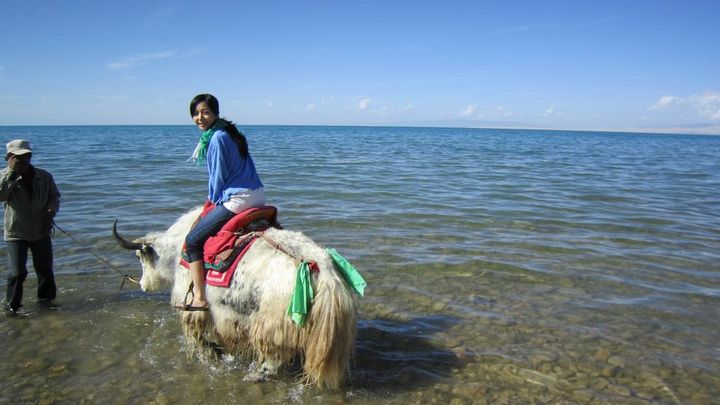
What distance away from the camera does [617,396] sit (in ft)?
12.0

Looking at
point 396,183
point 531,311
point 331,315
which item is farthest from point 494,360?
point 396,183

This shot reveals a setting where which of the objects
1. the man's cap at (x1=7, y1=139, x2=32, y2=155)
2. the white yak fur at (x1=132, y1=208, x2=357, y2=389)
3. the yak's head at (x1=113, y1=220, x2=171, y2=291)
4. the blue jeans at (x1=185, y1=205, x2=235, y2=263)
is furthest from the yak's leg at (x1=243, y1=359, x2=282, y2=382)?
the man's cap at (x1=7, y1=139, x2=32, y2=155)

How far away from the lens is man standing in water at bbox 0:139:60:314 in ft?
15.2

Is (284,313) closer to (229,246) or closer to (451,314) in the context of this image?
(229,246)

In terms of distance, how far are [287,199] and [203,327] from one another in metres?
7.43

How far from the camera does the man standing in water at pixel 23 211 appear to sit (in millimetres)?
4637

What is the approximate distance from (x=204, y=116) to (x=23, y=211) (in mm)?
2659

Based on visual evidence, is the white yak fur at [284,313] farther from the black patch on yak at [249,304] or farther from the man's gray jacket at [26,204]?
the man's gray jacket at [26,204]

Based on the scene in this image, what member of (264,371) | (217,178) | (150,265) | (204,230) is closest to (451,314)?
(264,371)

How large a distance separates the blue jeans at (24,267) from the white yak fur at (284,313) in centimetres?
257

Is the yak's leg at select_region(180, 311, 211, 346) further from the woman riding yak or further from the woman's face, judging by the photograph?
the woman's face

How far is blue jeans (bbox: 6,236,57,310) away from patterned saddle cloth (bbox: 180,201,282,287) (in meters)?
2.33

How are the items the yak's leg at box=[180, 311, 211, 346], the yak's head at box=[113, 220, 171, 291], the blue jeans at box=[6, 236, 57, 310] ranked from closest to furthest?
1. the yak's leg at box=[180, 311, 211, 346]
2. the yak's head at box=[113, 220, 171, 291]
3. the blue jeans at box=[6, 236, 57, 310]

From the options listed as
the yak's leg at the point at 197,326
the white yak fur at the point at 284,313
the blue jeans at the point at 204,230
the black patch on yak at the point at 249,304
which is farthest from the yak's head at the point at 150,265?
the black patch on yak at the point at 249,304
